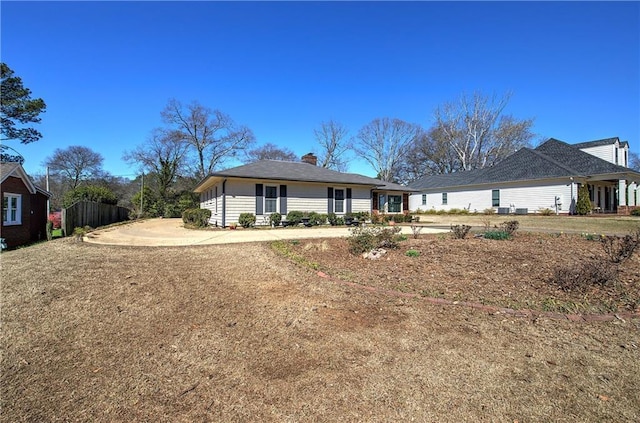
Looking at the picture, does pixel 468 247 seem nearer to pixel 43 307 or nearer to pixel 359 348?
pixel 359 348

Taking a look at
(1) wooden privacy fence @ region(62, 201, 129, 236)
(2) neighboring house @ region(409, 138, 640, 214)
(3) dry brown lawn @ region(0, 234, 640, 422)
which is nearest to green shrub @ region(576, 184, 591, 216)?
(2) neighboring house @ region(409, 138, 640, 214)

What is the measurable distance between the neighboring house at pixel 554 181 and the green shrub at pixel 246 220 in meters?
22.2

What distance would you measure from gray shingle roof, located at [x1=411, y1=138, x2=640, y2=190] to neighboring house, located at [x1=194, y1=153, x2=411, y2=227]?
13267 mm

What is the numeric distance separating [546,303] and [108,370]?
503cm

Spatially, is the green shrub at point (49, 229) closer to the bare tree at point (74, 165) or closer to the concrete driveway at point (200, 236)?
the concrete driveway at point (200, 236)

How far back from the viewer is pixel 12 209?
11695 millimetres

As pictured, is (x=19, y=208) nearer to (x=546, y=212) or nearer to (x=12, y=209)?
(x=12, y=209)

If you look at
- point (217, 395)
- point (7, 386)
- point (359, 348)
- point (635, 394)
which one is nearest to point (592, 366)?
point (635, 394)

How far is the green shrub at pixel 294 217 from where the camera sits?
17250 mm

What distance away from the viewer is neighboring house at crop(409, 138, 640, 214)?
73.3ft

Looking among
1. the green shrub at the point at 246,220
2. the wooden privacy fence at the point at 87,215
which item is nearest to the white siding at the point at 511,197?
the green shrub at the point at 246,220

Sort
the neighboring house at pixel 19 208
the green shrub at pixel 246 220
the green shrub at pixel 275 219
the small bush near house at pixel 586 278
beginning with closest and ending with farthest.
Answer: the small bush near house at pixel 586 278, the neighboring house at pixel 19 208, the green shrub at pixel 246 220, the green shrub at pixel 275 219

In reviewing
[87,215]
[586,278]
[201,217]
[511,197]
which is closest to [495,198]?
[511,197]

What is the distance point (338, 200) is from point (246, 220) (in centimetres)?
636
